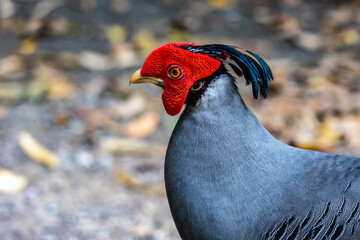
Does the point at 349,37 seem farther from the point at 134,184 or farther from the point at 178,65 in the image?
the point at 178,65

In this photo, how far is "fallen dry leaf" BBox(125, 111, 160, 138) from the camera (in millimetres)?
3785

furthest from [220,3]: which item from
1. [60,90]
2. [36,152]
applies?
[36,152]

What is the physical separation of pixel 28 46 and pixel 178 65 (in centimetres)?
312

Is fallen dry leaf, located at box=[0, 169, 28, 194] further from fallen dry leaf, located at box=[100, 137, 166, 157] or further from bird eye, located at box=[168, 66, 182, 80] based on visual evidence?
bird eye, located at box=[168, 66, 182, 80]

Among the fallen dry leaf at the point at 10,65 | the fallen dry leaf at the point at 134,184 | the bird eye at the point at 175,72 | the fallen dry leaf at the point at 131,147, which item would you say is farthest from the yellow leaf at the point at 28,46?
the bird eye at the point at 175,72

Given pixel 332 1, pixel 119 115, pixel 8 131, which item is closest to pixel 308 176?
pixel 119 115

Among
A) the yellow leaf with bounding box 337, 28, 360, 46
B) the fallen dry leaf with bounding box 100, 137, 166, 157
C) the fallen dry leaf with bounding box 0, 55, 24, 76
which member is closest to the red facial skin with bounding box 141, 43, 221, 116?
the fallen dry leaf with bounding box 100, 137, 166, 157

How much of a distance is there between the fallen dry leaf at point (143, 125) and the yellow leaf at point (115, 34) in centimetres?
130

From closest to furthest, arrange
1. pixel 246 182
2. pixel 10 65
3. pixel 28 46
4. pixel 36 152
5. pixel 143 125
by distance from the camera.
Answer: pixel 246 182
pixel 36 152
pixel 143 125
pixel 10 65
pixel 28 46

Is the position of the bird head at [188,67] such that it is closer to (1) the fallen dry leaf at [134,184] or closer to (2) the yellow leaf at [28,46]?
(1) the fallen dry leaf at [134,184]

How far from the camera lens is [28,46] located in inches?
188

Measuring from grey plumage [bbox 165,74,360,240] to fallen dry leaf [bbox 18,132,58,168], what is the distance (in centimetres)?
160

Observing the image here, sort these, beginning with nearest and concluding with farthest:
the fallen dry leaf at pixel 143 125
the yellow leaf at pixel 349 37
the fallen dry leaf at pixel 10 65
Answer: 1. the fallen dry leaf at pixel 143 125
2. the fallen dry leaf at pixel 10 65
3. the yellow leaf at pixel 349 37

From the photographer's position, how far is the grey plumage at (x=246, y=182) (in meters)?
1.92
